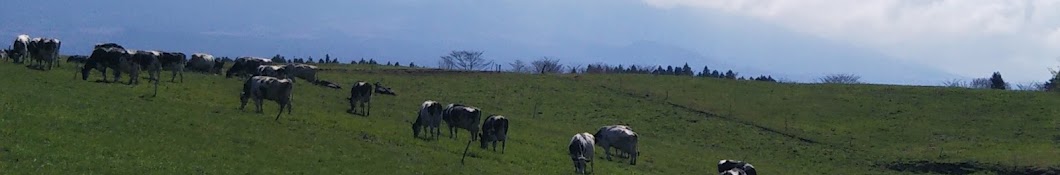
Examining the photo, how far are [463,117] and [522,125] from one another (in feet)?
46.9

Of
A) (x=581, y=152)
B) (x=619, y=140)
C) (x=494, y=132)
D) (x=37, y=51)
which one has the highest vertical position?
(x=37, y=51)

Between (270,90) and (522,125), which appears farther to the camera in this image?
(522,125)

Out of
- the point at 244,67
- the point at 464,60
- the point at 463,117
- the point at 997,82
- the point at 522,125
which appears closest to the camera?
the point at 463,117

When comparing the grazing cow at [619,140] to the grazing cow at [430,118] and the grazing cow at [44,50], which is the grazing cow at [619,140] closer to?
the grazing cow at [430,118]

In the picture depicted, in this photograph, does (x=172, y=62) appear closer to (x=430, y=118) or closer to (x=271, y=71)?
(x=271, y=71)

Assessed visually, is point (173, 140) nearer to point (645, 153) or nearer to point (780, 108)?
point (645, 153)

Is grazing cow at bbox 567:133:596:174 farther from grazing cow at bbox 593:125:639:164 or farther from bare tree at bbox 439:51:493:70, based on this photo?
bare tree at bbox 439:51:493:70

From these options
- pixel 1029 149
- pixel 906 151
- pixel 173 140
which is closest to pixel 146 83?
pixel 173 140

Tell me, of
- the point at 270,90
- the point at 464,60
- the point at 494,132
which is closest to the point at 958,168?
the point at 494,132

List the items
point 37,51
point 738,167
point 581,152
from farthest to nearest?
1. point 37,51
2. point 738,167
3. point 581,152

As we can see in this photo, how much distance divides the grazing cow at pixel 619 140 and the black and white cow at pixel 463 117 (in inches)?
224

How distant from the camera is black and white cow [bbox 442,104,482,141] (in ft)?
134

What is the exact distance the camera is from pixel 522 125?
5512cm

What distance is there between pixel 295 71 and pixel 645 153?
28.2 m
